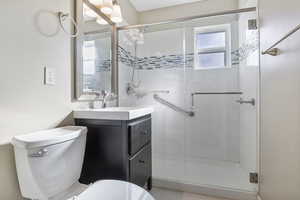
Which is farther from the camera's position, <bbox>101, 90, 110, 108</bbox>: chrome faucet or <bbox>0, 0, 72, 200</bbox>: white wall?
Result: <bbox>101, 90, 110, 108</bbox>: chrome faucet

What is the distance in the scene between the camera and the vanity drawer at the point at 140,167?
134 centimetres

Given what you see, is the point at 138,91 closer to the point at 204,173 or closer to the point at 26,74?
the point at 204,173

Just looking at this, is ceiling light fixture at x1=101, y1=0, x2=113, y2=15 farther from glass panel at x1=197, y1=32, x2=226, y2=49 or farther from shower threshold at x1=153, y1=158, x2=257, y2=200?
shower threshold at x1=153, y1=158, x2=257, y2=200

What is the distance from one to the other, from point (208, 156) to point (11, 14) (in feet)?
8.17

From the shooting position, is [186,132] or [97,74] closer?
[97,74]

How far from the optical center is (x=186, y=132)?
2545mm

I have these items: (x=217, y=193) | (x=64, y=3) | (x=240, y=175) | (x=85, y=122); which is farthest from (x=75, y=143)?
(x=240, y=175)

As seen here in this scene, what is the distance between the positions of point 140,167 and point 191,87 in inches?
58.0

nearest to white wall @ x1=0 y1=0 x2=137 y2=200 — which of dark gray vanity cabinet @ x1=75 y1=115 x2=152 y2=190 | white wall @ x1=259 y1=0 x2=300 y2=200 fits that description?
dark gray vanity cabinet @ x1=75 y1=115 x2=152 y2=190

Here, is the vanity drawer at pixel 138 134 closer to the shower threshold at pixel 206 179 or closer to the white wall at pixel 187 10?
the shower threshold at pixel 206 179

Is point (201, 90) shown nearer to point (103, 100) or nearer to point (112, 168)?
point (103, 100)

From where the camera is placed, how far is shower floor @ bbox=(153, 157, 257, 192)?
1.75 metres

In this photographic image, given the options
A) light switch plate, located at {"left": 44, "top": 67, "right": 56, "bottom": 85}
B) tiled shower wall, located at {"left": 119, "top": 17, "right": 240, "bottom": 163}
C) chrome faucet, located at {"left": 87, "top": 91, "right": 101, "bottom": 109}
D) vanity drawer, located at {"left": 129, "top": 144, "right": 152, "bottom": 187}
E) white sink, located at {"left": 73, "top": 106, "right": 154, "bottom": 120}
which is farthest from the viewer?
tiled shower wall, located at {"left": 119, "top": 17, "right": 240, "bottom": 163}

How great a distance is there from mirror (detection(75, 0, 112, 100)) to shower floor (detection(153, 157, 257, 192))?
1.14 metres
